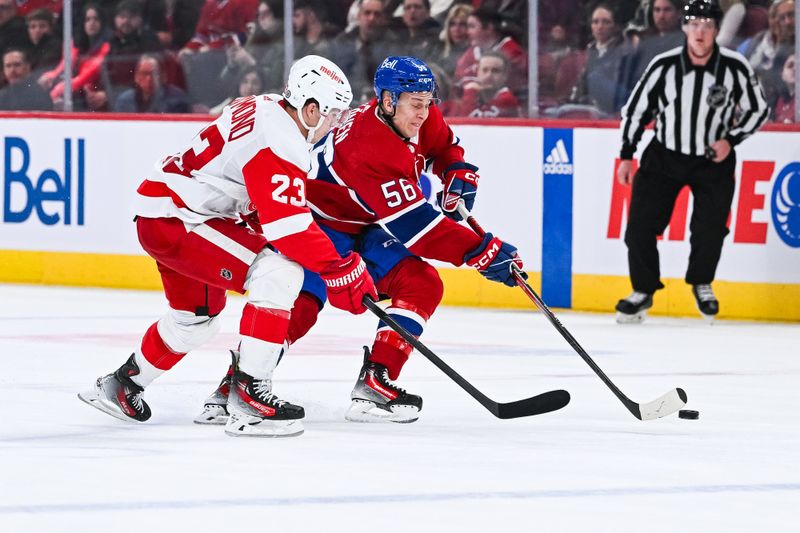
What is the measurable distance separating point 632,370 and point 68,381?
1.81 metres

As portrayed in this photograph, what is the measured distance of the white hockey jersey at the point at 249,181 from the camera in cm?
398

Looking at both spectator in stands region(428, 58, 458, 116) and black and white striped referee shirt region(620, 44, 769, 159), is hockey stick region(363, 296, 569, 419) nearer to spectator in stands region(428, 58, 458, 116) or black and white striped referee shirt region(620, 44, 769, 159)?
black and white striped referee shirt region(620, 44, 769, 159)

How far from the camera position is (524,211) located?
7.57m

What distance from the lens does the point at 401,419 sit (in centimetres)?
441

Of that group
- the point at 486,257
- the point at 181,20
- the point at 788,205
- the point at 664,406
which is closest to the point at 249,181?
the point at 486,257

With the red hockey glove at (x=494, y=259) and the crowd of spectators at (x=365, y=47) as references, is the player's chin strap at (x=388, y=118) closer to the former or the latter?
the red hockey glove at (x=494, y=259)

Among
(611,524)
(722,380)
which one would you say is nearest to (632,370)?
(722,380)

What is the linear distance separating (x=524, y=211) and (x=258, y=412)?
3.63 metres

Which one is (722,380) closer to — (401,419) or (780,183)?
(401,419)

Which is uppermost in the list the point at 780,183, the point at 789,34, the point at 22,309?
the point at 789,34

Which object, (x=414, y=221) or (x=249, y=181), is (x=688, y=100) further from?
(x=249, y=181)

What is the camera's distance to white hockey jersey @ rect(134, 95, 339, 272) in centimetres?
398

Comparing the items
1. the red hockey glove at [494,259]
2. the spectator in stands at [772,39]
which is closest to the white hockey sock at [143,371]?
the red hockey glove at [494,259]

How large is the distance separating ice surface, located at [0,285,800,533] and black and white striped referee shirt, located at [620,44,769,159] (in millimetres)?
974
